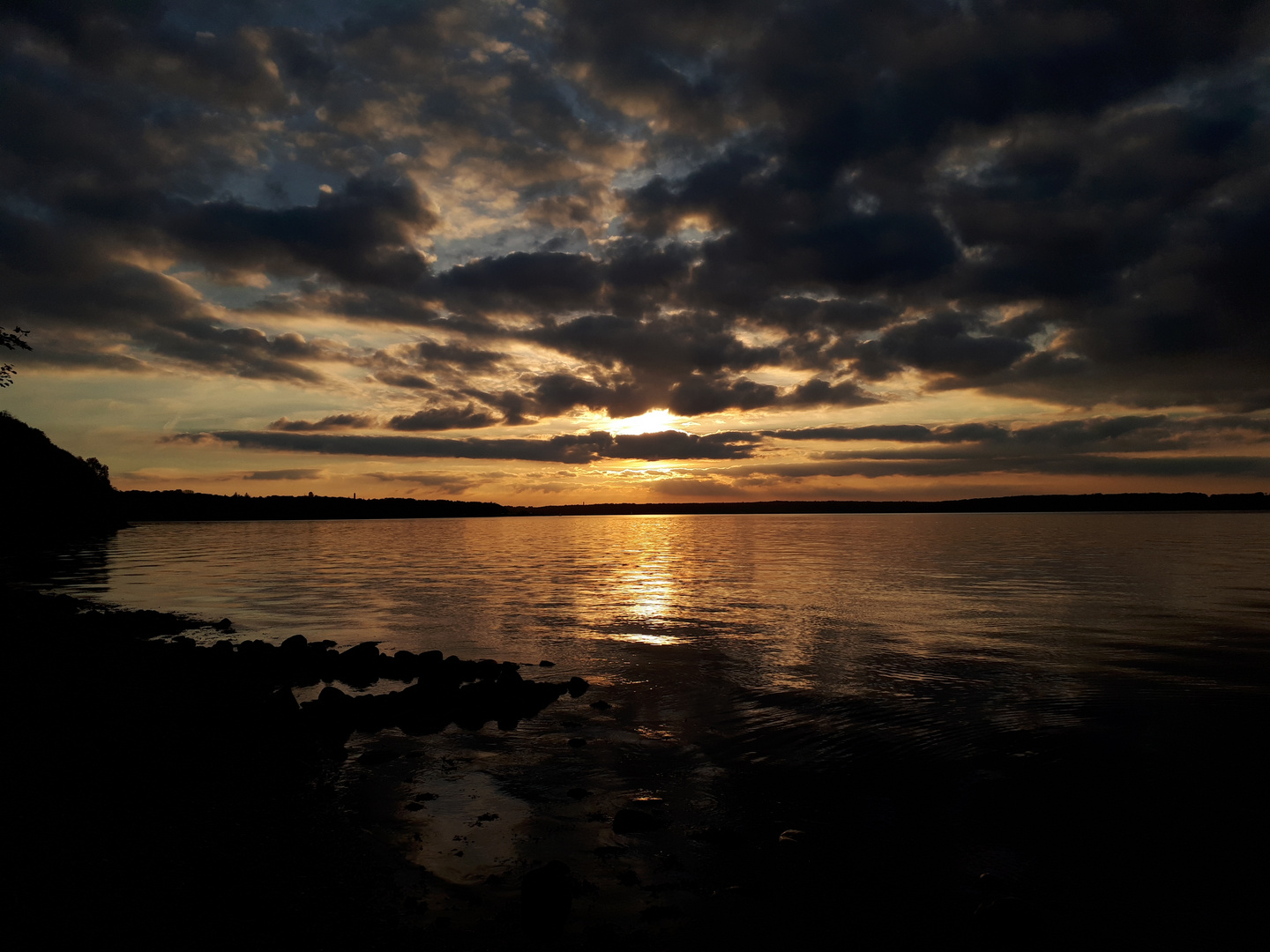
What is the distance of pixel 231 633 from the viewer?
27469 millimetres

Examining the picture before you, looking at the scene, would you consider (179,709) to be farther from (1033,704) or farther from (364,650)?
(1033,704)

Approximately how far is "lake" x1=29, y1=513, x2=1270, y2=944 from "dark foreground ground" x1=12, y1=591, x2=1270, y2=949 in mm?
104

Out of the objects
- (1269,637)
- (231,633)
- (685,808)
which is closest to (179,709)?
(685,808)

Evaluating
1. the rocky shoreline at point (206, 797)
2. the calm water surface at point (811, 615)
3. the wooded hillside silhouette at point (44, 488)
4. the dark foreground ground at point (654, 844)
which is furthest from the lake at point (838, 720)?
the wooded hillside silhouette at point (44, 488)

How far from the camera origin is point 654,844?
9.89 m

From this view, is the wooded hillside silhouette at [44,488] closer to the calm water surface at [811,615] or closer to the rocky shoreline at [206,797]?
the calm water surface at [811,615]

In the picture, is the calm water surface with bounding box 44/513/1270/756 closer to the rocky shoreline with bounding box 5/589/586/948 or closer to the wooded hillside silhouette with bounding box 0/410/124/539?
the rocky shoreline with bounding box 5/589/586/948

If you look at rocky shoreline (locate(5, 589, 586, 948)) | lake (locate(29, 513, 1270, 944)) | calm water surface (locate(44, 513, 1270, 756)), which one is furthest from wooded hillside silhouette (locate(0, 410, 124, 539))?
rocky shoreline (locate(5, 589, 586, 948))

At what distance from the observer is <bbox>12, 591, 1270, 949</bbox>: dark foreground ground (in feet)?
25.0

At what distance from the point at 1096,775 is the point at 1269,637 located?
66.5 feet

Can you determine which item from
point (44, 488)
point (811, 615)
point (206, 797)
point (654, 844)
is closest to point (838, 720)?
point (654, 844)

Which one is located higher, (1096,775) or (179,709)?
(179,709)

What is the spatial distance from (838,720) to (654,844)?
26.1ft

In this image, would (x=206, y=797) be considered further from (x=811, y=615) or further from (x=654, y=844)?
(x=811, y=615)
